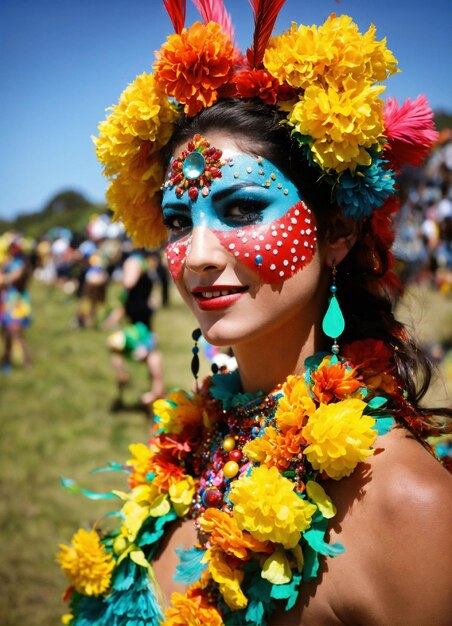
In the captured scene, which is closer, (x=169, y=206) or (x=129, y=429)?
(x=169, y=206)

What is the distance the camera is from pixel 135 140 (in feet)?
6.67

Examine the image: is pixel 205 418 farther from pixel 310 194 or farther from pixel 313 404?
pixel 310 194

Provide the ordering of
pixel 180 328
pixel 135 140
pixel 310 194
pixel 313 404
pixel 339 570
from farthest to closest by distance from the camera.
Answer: pixel 180 328, pixel 135 140, pixel 310 194, pixel 313 404, pixel 339 570

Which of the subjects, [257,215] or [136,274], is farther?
[136,274]

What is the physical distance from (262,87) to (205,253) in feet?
1.90

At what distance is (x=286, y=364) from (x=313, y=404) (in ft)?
0.82

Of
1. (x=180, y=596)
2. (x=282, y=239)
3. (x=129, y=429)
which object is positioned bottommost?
(x=129, y=429)

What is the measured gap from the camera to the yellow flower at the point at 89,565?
6.62 feet

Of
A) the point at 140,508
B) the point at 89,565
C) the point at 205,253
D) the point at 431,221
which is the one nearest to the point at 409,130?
the point at 205,253

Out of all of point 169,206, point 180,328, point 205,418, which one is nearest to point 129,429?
point 205,418

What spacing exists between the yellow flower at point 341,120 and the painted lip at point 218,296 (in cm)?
48

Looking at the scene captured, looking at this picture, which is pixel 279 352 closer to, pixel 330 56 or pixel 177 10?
pixel 330 56

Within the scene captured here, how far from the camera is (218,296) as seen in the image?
1.74 metres

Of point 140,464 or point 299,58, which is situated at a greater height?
point 299,58
